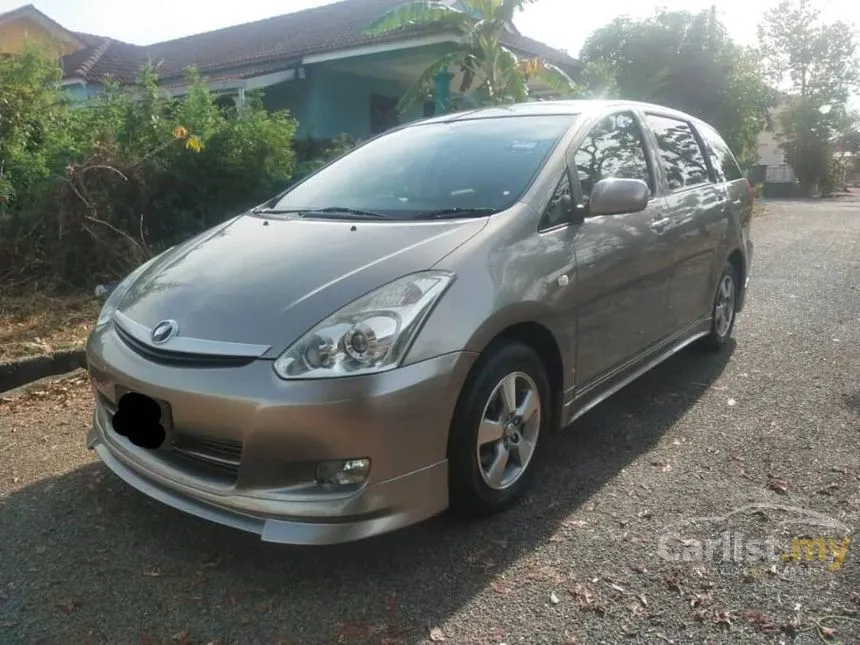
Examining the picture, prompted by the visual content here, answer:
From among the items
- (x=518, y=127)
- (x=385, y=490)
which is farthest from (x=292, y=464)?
(x=518, y=127)

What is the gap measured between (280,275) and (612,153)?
198cm

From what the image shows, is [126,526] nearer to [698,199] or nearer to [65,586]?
[65,586]

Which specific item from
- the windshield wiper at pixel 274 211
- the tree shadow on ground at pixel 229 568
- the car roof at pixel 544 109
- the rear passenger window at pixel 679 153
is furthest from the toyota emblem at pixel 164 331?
the rear passenger window at pixel 679 153

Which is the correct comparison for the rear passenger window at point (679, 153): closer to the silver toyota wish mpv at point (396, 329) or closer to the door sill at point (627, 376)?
the silver toyota wish mpv at point (396, 329)

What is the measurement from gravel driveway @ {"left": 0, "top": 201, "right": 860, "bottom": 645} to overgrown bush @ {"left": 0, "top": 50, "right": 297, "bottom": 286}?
302 cm

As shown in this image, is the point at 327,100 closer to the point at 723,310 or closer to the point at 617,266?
the point at 723,310

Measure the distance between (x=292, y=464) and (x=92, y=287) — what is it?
5.05 metres

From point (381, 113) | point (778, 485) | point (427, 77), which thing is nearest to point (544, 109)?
point (778, 485)

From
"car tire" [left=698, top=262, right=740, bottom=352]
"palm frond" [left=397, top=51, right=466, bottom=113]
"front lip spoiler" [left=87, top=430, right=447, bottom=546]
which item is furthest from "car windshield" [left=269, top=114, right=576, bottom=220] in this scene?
"palm frond" [left=397, top=51, right=466, bottom=113]

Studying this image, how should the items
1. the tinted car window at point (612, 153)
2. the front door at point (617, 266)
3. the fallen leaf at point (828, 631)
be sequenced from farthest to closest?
the tinted car window at point (612, 153) → the front door at point (617, 266) → the fallen leaf at point (828, 631)

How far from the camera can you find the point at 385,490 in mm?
2434

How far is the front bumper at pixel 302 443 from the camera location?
2.34 metres

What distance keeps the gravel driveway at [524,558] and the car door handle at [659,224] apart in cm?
104

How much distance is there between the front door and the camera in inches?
131
